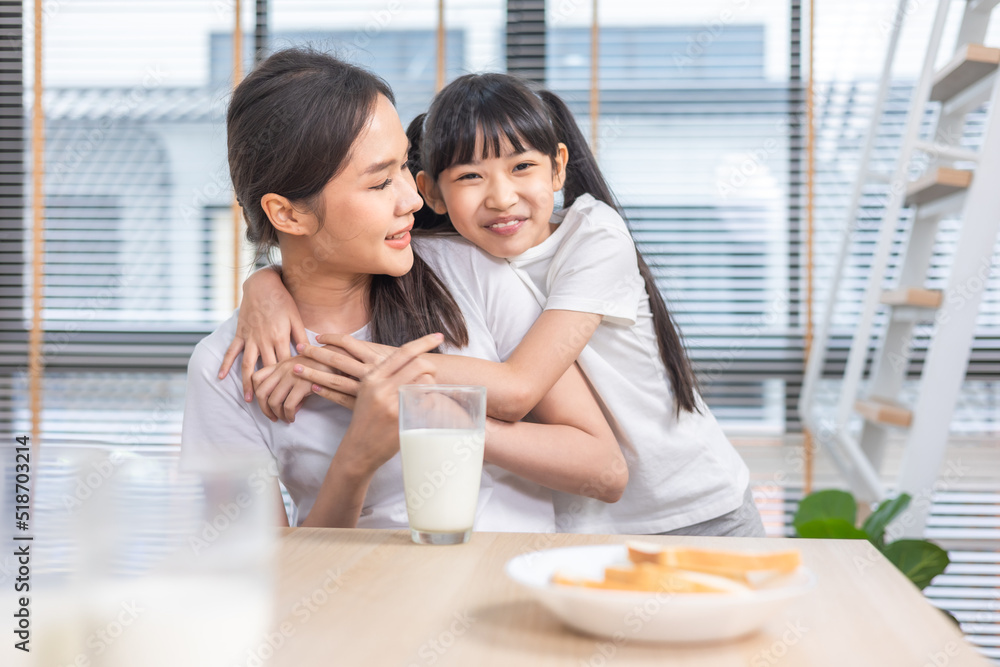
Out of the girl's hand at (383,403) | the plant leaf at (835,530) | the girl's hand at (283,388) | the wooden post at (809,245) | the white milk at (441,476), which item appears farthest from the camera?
the wooden post at (809,245)

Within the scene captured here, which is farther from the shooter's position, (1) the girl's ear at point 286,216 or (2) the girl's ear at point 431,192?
(2) the girl's ear at point 431,192

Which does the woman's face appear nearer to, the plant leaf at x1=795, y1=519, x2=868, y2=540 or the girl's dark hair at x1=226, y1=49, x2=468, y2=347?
the girl's dark hair at x1=226, y1=49, x2=468, y2=347

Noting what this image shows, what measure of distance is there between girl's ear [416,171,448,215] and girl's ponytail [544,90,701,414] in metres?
0.25

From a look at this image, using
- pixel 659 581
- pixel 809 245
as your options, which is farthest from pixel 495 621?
pixel 809 245

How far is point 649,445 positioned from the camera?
139 centimetres

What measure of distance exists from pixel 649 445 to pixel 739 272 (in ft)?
4.82

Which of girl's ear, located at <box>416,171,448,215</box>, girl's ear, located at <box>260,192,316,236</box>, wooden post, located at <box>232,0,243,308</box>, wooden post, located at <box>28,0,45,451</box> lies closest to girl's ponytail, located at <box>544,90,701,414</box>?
girl's ear, located at <box>416,171,448,215</box>

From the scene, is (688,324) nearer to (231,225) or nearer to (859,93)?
(859,93)

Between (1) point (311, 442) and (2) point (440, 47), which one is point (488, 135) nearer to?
(1) point (311, 442)

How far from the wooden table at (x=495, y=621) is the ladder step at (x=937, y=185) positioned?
117 centimetres

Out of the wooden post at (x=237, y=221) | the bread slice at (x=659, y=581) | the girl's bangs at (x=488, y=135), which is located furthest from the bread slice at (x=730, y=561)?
the wooden post at (x=237, y=221)

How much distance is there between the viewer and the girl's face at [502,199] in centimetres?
140

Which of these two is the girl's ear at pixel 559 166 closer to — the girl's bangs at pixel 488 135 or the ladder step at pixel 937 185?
the girl's bangs at pixel 488 135

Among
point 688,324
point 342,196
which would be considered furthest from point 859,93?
point 342,196
